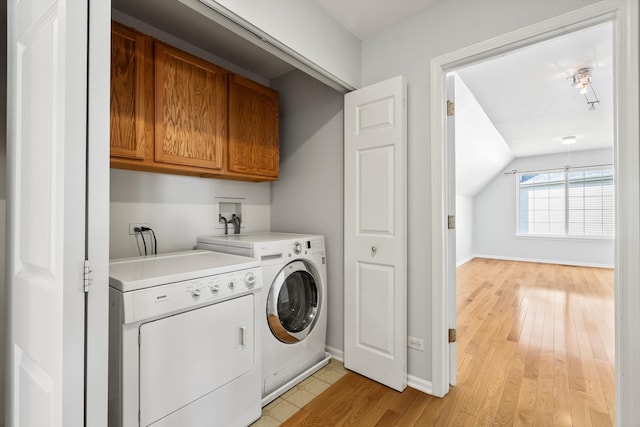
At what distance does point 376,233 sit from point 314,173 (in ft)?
2.64

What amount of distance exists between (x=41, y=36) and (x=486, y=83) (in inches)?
135

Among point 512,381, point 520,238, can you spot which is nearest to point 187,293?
point 512,381

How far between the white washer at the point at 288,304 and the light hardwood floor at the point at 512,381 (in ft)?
0.84

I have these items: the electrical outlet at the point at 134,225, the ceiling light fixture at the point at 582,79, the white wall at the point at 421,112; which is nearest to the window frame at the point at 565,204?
the ceiling light fixture at the point at 582,79

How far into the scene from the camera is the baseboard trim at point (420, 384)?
189 centimetres

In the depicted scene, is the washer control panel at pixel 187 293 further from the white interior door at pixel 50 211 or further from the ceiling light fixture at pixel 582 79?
the ceiling light fixture at pixel 582 79

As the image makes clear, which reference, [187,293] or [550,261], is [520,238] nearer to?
[550,261]

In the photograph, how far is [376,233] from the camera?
2061 millimetres

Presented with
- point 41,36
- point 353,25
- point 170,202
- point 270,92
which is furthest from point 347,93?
point 41,36

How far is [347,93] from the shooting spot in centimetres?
220

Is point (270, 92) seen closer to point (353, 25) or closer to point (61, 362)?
point (353, 25)

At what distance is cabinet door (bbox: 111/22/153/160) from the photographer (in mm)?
1556

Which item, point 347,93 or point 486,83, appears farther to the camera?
point 486,83

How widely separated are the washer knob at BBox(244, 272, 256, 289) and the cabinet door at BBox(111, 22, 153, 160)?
0.91 m
